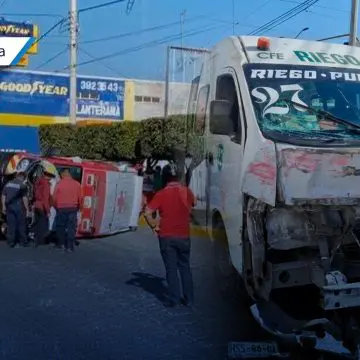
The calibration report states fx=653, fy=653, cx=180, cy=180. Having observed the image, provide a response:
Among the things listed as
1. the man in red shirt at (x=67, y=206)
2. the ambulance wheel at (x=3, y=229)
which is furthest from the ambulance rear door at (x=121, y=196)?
the ambulance wheel at (x=3, y=229)

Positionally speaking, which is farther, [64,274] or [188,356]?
[64,274]

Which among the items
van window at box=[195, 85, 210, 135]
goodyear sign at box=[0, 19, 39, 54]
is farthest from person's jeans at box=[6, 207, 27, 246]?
goodyear sign at box=[0, 19, 39, 54]

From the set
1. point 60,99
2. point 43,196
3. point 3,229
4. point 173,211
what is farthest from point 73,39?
point 60,99

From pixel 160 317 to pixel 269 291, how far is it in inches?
68.6

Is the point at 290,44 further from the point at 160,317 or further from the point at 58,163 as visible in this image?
the point at 58,163

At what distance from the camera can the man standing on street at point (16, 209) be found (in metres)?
12.4

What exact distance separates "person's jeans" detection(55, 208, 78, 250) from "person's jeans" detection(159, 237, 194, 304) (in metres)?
5.00

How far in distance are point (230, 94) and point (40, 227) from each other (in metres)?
6.93

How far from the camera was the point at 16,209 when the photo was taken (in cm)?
1252

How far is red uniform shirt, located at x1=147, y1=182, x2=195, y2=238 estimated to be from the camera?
7.31 m

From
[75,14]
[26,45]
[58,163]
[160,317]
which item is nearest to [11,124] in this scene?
[26,45]

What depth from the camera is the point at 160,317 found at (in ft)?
22.8

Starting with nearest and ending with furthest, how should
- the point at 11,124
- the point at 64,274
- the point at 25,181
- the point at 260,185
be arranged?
the point at 260,185
the point at 64,274
the point at 25,181
the point at 11,124

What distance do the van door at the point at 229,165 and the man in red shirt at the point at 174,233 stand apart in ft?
1.35
